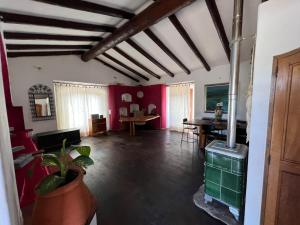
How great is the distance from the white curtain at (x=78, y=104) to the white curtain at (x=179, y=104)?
3.06m

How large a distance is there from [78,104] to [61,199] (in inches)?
227

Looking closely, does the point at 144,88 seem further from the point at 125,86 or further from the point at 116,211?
the point at 116,211

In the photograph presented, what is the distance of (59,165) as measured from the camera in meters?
0.87

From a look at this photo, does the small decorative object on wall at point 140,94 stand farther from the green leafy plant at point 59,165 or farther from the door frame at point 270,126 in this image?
the green leafy plant at point 59,165

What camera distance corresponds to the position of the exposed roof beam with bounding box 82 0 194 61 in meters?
2.75

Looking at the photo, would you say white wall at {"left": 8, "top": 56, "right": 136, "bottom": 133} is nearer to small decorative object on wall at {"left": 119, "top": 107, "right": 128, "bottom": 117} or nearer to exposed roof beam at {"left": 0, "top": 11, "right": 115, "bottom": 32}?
small decorative object on wall at {"left": 119, "top": 107, "right": 128, "bottom": 117}

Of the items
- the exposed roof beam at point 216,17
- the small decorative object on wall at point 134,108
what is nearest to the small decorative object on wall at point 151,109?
the small decorative object on wall at point 134,108

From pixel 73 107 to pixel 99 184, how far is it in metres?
4.01

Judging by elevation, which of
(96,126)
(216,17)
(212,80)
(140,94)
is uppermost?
(216,17)

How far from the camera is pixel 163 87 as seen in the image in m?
6.90

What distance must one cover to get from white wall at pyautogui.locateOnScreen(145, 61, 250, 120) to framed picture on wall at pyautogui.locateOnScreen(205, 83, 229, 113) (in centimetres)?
13

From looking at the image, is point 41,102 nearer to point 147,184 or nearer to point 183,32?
point 147,184

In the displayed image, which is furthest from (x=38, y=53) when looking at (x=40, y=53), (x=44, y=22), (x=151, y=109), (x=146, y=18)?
(x=151, y=109)

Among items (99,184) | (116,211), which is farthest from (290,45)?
(99,184)
